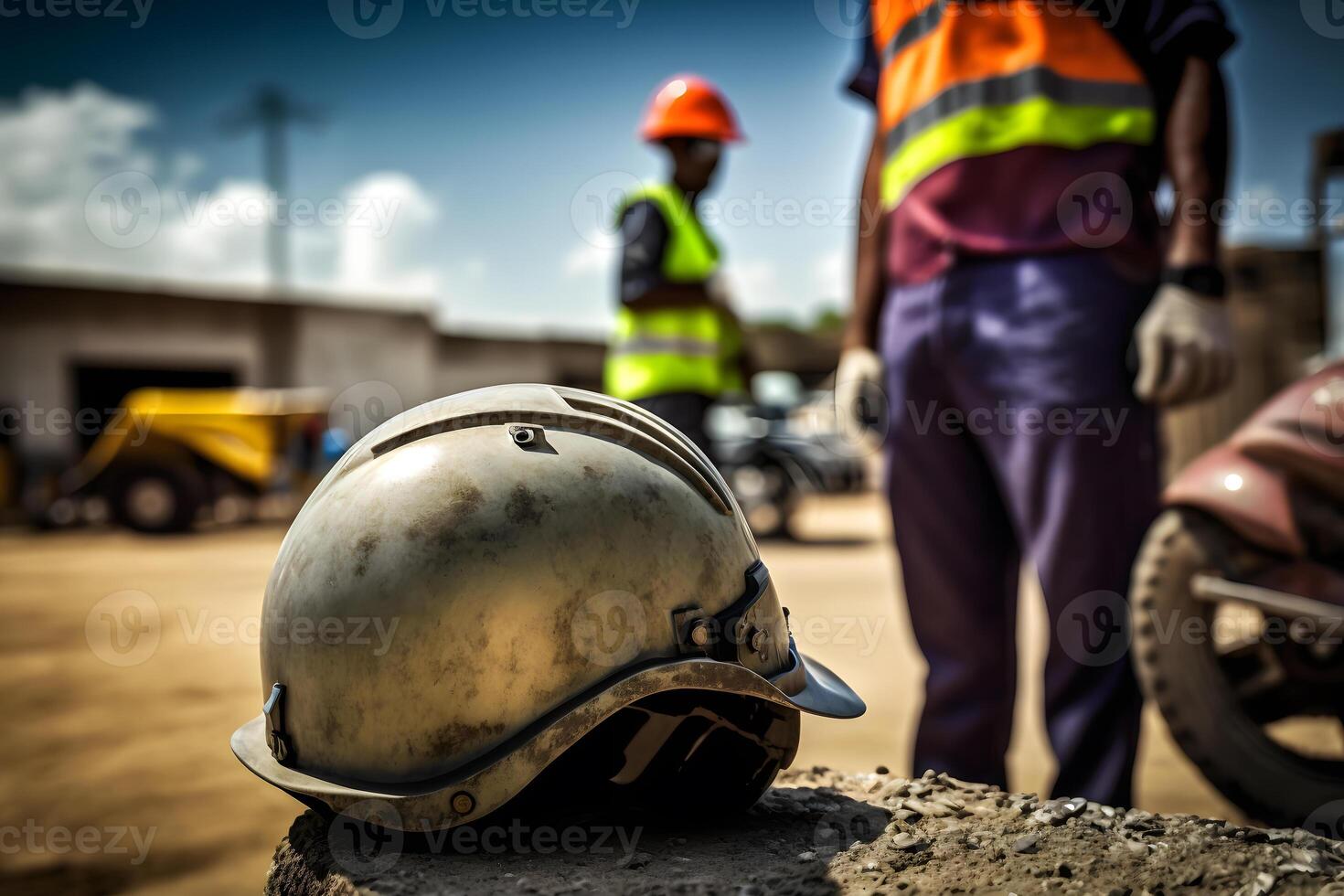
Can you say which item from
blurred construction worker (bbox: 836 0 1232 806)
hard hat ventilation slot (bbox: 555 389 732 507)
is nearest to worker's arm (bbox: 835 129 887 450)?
blurred construction worker (bbox: 836 0 1232 806)

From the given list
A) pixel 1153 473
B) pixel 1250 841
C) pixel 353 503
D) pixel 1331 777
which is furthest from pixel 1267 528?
pixel 353 503

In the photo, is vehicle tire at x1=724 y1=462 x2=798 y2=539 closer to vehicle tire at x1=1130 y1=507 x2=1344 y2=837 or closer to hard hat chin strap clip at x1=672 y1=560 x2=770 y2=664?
vehicle tire at x1=1130 y1=507 x2=1344 y2=837

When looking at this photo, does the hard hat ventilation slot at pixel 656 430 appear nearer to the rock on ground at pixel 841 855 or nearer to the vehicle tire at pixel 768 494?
the rock on ground at pixel 841 855

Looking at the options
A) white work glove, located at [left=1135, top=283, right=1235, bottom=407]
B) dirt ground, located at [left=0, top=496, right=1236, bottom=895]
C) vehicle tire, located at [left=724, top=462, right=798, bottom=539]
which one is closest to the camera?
white work glove, located at [left=1135, top=283, right=1235, bottom=407]

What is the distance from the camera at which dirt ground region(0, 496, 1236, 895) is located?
116 inches

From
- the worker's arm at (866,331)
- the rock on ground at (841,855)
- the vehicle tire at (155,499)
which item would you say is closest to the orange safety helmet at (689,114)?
the worker's arm at (866,331)

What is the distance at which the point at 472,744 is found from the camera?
5.53 feet

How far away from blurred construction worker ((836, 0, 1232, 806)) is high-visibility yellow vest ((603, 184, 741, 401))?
165 centimetres

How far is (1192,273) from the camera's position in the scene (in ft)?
7.91

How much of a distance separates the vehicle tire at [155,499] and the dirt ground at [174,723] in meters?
3.35

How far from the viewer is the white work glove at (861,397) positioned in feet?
9.99

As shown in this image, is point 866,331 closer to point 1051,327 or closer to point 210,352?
point 1051,327

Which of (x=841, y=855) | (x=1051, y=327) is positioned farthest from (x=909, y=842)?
(x=1051, y=327)

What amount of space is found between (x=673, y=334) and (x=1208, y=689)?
2531 millimetres
